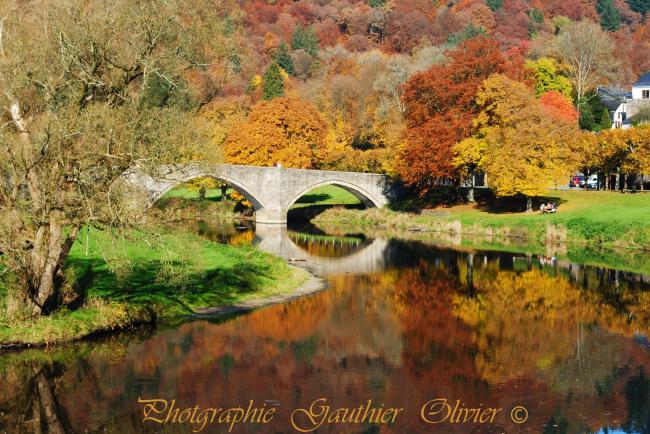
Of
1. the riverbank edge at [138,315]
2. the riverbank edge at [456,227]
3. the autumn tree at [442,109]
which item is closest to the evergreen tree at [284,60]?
the riverbank edge at [456,227]

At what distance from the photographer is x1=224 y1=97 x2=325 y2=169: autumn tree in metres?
72.9

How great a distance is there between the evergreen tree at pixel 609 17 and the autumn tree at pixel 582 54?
192 feet

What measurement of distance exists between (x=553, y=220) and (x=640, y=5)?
13308 cm

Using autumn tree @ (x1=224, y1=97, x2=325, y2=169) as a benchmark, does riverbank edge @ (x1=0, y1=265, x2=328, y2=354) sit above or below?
below

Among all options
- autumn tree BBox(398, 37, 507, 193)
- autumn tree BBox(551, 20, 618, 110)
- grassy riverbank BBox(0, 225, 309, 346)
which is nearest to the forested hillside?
autumn tree BBox(398, 37, 507, 193)

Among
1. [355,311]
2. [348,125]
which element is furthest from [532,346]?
[348,125]

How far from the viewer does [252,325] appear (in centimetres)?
2380

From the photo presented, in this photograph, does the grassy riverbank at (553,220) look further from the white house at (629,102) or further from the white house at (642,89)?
the white house at (642,89)

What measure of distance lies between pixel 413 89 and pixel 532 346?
1744 inches

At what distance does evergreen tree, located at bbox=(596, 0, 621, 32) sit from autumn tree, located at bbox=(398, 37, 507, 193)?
100188 millimetres

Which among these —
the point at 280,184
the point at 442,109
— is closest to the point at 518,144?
the point at 442,109

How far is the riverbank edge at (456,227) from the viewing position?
48.9m

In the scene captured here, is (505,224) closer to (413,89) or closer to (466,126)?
(466,126)

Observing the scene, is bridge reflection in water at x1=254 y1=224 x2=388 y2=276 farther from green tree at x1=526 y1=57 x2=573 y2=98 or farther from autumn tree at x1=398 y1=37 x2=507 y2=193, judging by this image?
green tree at x1=526 y1=57 x2=573 y2=98
